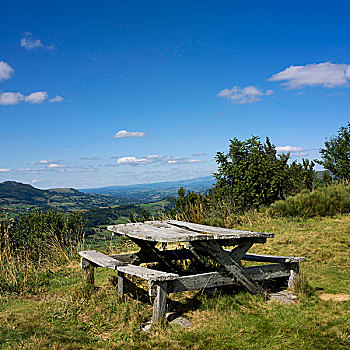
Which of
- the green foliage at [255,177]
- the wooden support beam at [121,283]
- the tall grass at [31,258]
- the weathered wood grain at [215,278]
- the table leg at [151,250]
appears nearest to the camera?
the weathered wood grain at [215,278]

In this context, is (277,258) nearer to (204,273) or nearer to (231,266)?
(231,266)

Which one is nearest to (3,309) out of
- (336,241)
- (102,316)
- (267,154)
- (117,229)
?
(102,316)

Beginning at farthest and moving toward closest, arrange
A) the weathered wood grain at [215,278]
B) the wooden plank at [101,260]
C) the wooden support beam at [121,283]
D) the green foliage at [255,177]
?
1. the green foliage at [255,177]
2. the wooden support beam at [121,283]
3. the wooden plank at [101,260]
4. the weathered wood grain at [215,278]

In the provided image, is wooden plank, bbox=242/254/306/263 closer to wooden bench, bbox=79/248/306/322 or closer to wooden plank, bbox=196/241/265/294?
wooden bench, bbox=79/248/306/322

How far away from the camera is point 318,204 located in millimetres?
12391

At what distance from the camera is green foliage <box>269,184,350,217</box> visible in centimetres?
1221

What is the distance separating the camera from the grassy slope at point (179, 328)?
12.6 ft

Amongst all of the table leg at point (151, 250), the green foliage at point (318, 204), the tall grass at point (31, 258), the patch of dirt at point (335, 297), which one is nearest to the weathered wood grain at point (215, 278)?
the patch of dirt at point (335, 297)

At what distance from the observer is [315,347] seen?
3699mm

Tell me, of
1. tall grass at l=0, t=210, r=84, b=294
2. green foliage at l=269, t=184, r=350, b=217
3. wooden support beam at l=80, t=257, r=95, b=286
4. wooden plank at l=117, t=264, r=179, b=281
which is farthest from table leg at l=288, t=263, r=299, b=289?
green foliage at l=269, t=184, r=350, b=217

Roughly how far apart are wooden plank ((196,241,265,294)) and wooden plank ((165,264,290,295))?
124 mm

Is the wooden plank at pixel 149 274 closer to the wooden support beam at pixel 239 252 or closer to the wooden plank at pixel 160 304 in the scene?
the wooden plank at pixel 160 304

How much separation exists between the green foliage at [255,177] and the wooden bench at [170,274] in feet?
32.2

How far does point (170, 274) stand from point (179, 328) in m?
0.69
